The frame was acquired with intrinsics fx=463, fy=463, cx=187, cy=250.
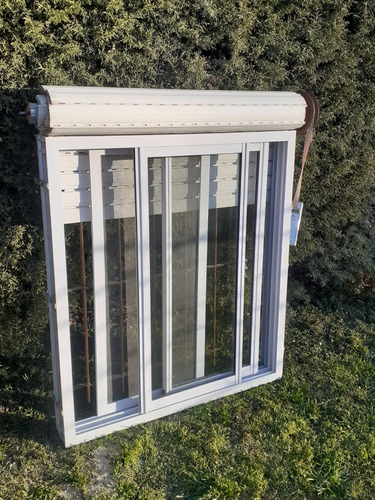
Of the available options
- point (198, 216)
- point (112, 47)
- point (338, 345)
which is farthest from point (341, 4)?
point (338, 345)

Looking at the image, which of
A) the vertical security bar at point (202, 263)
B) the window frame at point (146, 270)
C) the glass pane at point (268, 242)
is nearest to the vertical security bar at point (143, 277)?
the window frame at point (146, 270)

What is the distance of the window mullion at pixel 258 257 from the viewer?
2947 mm

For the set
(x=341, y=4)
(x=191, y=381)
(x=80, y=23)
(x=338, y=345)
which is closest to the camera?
(x=80, y=23)

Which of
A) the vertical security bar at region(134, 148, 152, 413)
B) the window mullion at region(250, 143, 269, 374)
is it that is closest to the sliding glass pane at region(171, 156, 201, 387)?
the vertical security bar at region(134, 148, 152, 413)

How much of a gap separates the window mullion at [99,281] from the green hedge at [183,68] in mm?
526

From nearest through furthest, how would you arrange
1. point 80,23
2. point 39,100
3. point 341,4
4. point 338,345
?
point 39,100, point 80,23, point 341,4, point 338,345

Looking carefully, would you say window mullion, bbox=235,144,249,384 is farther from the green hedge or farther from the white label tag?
the green hedge

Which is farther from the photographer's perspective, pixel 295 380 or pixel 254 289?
pixel 295 380

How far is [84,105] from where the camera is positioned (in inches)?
86.8

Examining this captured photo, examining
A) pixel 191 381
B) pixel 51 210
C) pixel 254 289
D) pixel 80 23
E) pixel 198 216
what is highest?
pixel 80 23

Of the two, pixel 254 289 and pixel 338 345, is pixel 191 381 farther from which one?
pixel 338 345

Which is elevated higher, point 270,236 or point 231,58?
point 231,58

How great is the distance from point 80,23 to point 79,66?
0.79 feet

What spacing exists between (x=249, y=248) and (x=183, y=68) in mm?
1271
